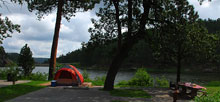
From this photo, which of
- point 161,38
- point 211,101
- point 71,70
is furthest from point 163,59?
point 211,101

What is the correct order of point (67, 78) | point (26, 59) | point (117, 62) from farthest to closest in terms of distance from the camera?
1. point (26, 59)
2. point (67, 78)
3. point (117, 62)

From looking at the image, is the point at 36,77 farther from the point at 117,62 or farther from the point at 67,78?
the point at 117,62

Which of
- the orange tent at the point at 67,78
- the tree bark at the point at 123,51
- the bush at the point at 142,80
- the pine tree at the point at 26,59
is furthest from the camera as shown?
the pine tree at the point at 26,59

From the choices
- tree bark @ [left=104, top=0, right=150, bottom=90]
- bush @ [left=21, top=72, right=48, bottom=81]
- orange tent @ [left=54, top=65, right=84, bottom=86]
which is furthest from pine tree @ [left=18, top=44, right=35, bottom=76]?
tree bark @ [left=104, top=0, right=150, bottom=90]

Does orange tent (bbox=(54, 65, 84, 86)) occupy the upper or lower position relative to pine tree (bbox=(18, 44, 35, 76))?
lower

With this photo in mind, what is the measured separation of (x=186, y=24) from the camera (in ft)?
44.0

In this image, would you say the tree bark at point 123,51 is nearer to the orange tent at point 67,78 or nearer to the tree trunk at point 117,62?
the tree trunk at point 117,62

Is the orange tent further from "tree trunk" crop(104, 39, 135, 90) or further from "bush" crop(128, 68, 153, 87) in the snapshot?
"bush" crop(128, 68, 153, 87)

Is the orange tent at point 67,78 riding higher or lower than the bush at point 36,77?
higher

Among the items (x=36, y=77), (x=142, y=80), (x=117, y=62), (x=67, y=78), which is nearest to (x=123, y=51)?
(x=117, y=62)

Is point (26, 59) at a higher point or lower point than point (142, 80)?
higher

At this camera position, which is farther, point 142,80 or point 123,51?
point 142,80

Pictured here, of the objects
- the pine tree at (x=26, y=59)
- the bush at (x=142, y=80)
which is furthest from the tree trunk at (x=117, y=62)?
the pine tree at (x=26, y=59)

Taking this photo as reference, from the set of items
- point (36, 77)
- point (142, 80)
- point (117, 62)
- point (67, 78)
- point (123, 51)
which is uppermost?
point (123, 51)
